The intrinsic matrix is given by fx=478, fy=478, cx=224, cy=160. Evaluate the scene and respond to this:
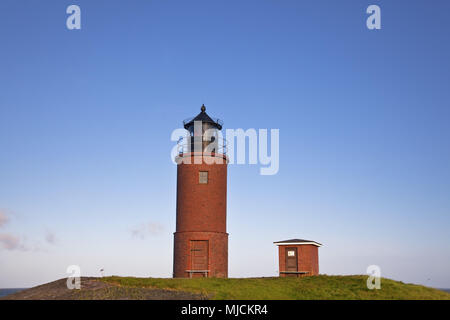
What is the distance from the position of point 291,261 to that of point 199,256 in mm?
6269

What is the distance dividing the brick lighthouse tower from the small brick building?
13.8 feet

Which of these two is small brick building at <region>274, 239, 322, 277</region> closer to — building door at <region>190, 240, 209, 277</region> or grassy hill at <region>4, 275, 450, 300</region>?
grassy hill at <region>4, 275, 450, 300</region>

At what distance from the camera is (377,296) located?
21984 mm

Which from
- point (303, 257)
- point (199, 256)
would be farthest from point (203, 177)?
point (303, 257)

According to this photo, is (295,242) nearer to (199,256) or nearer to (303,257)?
(303,257)

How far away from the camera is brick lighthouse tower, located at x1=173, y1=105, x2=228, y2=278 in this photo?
1288 inches

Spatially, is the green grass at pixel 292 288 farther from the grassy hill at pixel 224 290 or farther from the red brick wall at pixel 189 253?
the red brick wall at pixel 189 253

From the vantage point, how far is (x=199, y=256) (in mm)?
32844

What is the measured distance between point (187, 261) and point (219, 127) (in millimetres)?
9805

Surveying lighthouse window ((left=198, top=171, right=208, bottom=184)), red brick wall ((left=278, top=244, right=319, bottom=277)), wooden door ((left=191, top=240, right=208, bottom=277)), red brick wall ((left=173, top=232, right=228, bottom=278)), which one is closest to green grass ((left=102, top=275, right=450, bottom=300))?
red brick wall ((left=278, top=244, right=319, bottom=277))
